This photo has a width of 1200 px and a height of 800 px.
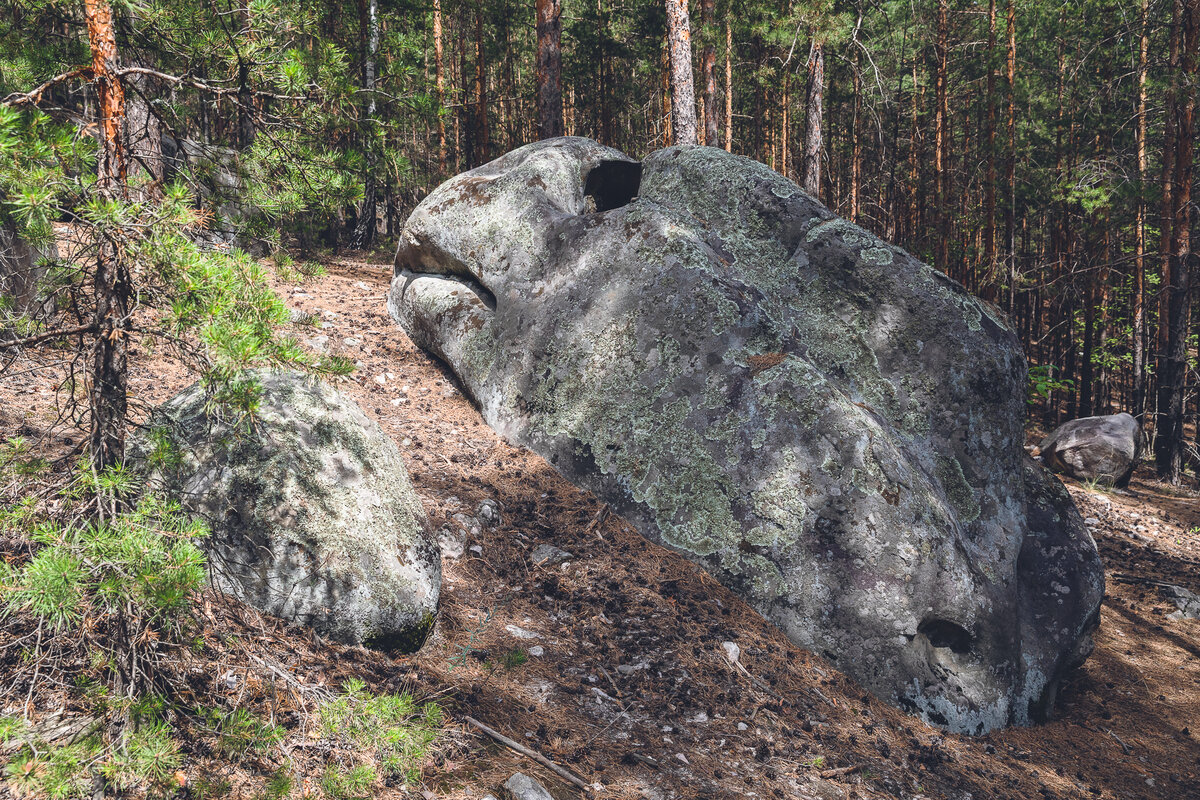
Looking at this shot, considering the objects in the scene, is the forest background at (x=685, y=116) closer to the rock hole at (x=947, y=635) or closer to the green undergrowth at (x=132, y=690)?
the green undergrowth at (x=132, y=690)

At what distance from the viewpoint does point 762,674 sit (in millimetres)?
4582

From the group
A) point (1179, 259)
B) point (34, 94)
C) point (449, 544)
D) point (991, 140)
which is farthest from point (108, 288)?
point (991, 140)

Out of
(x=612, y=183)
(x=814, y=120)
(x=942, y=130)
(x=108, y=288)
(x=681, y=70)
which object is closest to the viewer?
(x=108, y=288)

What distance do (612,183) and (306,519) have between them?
20.2 ft

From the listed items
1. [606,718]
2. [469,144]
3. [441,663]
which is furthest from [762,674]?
[469,144]

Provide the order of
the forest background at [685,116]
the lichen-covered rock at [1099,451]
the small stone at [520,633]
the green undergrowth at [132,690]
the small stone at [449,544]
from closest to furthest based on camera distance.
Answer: the green undergrowth at [132,690] < the forest background at [685,116] < the small stone at [520,633] < the small stone at [449,544] < the lichen-covered rock at [1099,451]

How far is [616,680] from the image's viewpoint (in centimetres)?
421

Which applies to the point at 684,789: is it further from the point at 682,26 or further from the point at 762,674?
the point at 682,26

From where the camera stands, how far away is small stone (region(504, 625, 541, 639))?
4.38 meters

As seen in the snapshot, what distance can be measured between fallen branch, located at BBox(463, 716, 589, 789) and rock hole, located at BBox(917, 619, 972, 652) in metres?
3.03

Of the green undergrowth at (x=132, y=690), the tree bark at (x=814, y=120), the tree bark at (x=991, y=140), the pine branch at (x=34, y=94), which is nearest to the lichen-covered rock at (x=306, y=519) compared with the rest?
the green undergrowth at (x=132, y=690)

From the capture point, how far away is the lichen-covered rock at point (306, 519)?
3611 millimetres

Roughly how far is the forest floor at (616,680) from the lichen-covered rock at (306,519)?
174 millimetres

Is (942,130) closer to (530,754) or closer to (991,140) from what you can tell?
(991,140)
